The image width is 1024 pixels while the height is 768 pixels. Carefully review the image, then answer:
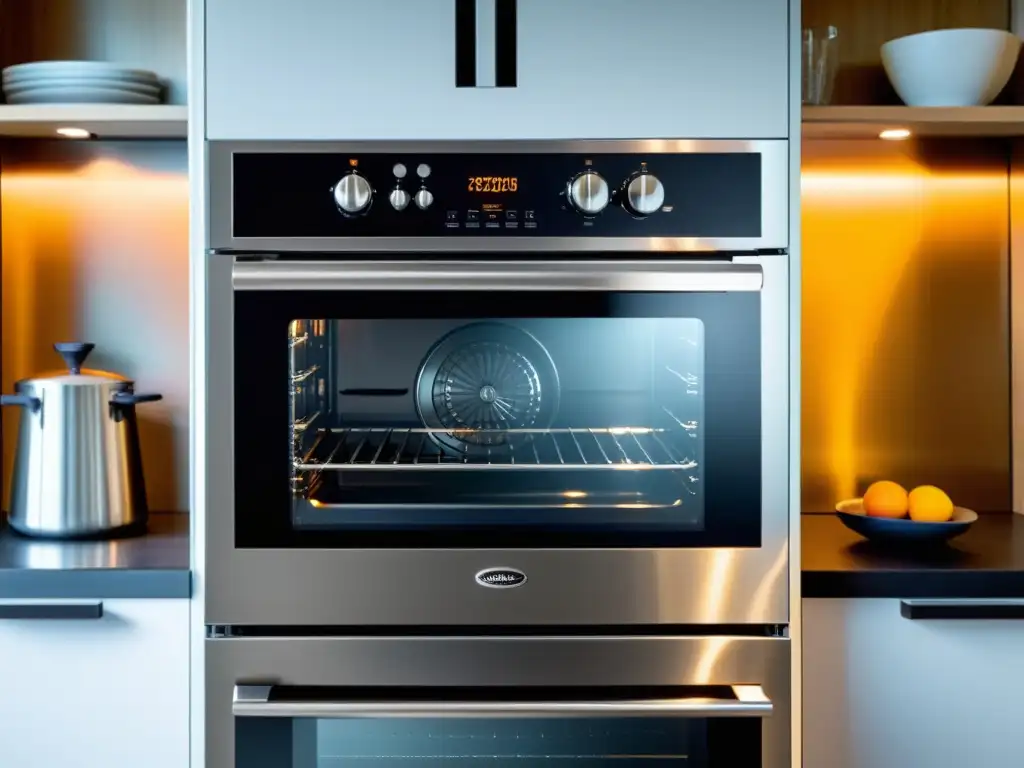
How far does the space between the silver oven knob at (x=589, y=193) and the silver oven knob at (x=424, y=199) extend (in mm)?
210

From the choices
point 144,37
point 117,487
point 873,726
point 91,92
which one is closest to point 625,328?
point 873,726

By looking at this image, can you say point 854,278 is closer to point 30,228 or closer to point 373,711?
point 373,711

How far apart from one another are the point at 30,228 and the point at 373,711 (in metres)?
1.26

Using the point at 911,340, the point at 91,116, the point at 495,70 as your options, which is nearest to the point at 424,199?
the point at 495,70

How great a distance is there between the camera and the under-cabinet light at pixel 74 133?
201 cm

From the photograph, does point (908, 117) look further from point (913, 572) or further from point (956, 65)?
point (913, 572)

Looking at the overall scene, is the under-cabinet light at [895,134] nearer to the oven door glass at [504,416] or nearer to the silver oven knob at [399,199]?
the oven door glass at [504,416]

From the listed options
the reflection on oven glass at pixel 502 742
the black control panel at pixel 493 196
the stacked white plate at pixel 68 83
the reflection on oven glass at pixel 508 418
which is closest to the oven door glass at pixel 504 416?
the reflection on oven glass at pixel 508 418

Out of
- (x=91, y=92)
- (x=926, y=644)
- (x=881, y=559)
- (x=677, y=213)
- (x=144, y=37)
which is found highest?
(x=144, y=37)

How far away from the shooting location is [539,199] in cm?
163

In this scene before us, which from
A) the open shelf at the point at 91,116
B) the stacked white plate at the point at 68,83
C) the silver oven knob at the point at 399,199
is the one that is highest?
the stacked white plate at the point at 68,83

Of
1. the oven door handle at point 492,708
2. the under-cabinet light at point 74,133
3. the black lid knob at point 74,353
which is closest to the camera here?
the oven door handle at point 492,708

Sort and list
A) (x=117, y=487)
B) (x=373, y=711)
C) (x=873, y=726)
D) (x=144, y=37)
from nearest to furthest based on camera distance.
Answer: (x=373, y=711), (x=873, y=726), (x=117, y=487), (x=144, y=37)

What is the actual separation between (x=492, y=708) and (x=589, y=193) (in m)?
0.77
